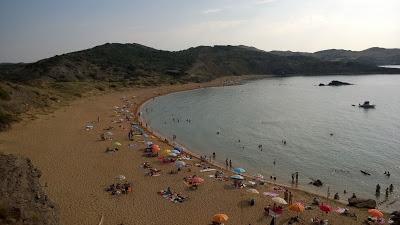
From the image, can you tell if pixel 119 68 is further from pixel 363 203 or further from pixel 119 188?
pixel 363 203

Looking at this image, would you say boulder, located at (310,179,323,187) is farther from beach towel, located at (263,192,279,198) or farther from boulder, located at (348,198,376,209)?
beach towel, located at (263,192,279,198)

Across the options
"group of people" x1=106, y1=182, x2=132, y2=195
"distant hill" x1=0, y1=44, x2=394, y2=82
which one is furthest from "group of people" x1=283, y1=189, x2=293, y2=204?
"distant hill" x1=0, y1=44, x2=394, y2=82

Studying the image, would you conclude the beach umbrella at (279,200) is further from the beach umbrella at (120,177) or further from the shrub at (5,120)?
the shrub at (5,120)

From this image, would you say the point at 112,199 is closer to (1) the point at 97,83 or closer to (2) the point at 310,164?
(2) the point at 310,164

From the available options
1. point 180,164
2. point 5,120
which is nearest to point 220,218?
point 180,164

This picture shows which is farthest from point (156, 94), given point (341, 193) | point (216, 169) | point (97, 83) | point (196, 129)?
point (341, 193)
